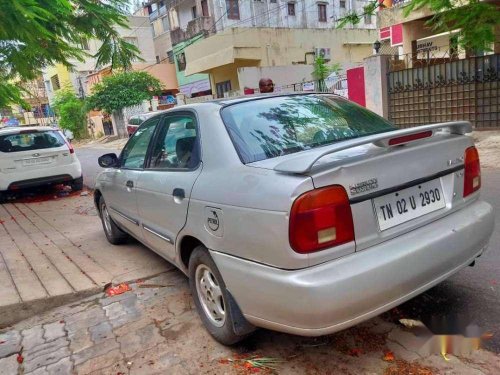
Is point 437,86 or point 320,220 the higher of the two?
point 437,86

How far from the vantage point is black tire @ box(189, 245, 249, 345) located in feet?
8.34

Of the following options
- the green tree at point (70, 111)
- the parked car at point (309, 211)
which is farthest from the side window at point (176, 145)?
the green tree at point (70, 111)

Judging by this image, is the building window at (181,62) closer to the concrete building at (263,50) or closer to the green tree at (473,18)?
the concrete building at (263,50)

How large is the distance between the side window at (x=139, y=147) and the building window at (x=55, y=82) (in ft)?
157

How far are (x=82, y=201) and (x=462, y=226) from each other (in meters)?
7.86

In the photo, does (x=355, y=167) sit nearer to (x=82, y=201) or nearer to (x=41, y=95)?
(x=82, y=201)

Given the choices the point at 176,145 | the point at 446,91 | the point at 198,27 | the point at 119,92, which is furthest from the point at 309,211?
the point at 119,92

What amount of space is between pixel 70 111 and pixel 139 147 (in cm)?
3631

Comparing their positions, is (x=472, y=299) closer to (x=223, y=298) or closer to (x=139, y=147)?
(x=223, y=298)

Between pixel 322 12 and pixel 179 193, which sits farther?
pixel 322 12

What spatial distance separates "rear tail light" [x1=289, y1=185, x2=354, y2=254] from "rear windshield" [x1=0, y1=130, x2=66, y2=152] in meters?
8.50

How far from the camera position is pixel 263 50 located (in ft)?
75.5

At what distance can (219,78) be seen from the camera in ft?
85.7

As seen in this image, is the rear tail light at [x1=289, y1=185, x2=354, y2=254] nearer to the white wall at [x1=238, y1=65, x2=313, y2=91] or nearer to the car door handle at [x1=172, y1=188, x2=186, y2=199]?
the car door handle at [x1=172, y1=188, x2=186, y2=199]
